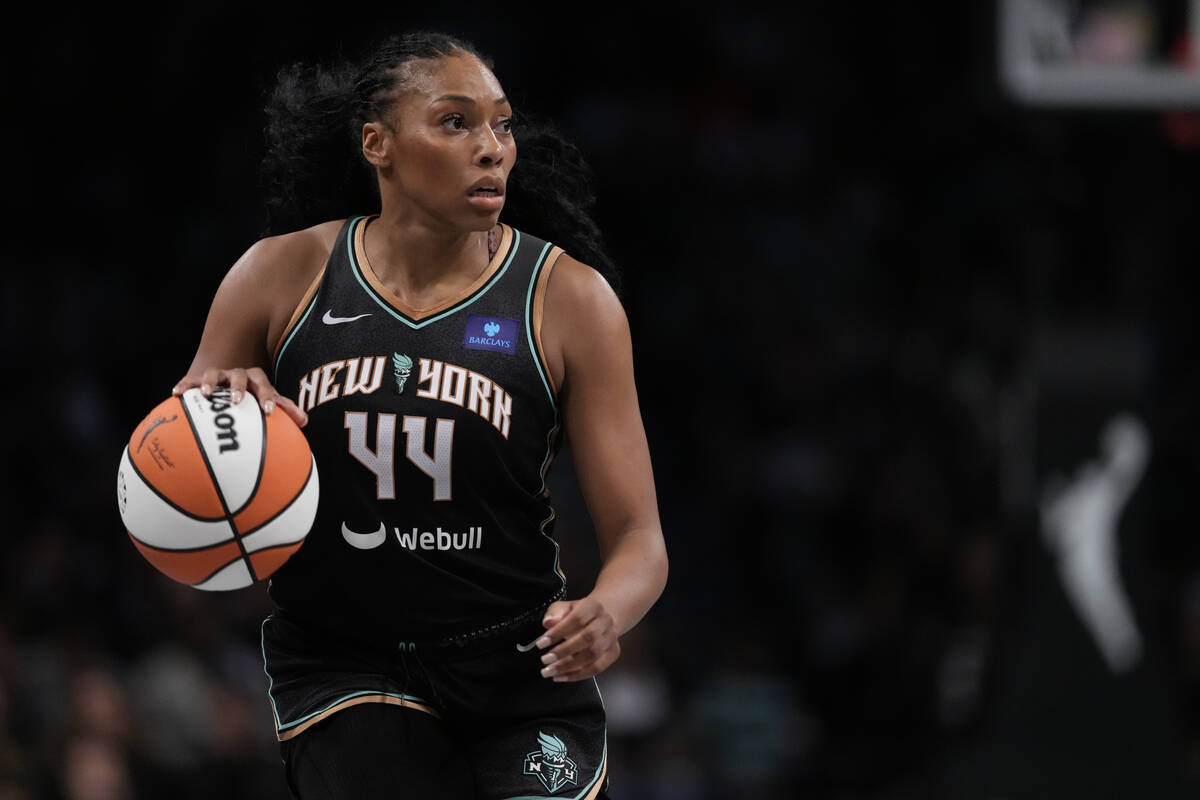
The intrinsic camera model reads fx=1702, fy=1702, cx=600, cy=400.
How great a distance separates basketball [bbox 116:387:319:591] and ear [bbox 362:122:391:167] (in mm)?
591

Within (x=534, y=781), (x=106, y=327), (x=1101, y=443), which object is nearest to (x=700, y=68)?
(x=106, y=327)

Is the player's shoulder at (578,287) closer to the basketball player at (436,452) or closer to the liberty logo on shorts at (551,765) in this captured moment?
the basketball player at (436,452)

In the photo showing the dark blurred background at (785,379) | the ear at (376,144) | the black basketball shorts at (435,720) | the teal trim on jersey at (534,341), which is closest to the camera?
the black basketball shorts at (435,720)

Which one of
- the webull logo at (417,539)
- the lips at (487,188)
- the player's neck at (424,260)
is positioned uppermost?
the lips at (487,188)

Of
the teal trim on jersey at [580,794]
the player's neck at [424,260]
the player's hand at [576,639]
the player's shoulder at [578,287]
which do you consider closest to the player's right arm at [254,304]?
the player's neck at [424,260]

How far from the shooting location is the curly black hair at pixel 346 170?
12.1ft

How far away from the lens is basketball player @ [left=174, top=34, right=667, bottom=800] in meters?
3.26

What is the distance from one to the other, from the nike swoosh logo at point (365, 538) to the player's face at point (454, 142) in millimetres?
626

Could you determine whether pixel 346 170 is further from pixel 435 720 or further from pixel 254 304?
pixel 435 720

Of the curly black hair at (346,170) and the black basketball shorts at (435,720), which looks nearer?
the black basketball shorts at (435,720)

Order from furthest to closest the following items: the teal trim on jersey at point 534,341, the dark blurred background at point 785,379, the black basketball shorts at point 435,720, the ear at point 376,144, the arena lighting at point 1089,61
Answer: the dark blurred background at point 785,379, the arena lighting at point 1089,61, the ear at point 376,144, the teal trim on jersey at point 534,341, the black basketball shorts at point 435,720

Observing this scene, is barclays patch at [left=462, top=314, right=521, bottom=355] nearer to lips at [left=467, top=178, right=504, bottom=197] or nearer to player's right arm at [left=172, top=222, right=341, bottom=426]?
lips at [left=467, top=178, right=504, bottom=197]

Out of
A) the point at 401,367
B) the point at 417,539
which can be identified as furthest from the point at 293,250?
the point at 417,539

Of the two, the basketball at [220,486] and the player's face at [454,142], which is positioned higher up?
the player's face at [454,142]
